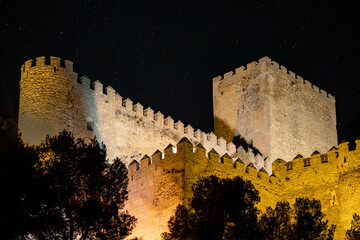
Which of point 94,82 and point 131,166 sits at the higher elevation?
point 94,82

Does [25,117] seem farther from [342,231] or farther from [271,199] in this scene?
[342,231]

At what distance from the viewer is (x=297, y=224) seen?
811 inches

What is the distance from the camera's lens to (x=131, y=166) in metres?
24.4

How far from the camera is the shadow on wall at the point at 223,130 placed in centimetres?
3574

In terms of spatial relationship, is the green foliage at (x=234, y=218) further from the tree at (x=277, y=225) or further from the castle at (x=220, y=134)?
the castle at (x=220, y=134)

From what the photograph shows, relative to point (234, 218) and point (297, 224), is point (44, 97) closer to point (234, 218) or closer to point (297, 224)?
point (234, 218)

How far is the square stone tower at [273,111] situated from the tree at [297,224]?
11.2m

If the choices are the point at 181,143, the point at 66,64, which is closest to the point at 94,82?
the point at 66,64

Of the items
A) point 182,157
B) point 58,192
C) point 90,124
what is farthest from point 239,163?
point 58,192

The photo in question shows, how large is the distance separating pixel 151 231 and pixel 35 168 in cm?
469

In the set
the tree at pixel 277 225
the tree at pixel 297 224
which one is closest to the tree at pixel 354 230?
the tree at pixel 297 224

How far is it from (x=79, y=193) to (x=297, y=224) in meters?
6.77

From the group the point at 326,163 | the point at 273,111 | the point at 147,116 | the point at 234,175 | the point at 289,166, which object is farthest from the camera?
the point at 273,111

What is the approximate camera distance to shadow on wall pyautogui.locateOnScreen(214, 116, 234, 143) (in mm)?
35741
